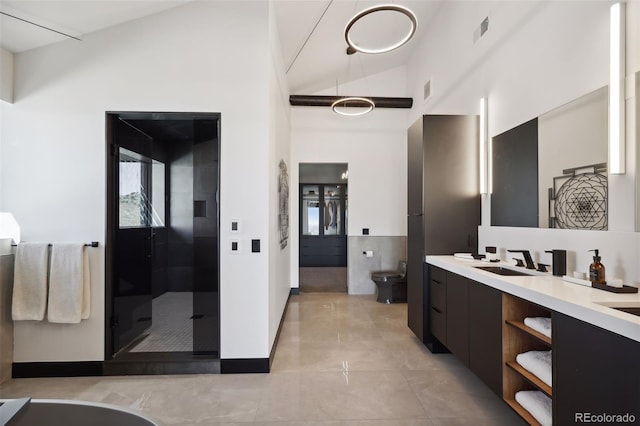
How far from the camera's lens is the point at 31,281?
2.57 meters

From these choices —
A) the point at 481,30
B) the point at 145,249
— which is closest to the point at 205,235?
the point at 145,249

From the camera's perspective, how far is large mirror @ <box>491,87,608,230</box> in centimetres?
186

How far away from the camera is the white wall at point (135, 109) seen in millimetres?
2646

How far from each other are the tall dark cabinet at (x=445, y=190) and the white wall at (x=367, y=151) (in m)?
2.47

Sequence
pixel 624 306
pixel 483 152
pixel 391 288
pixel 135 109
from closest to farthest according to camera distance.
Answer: pixel 624 306 < pixel 135 109 < pixel 483 152 < pixel 391 288

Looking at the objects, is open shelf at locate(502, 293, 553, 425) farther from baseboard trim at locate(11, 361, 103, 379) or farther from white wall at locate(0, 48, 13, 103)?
white wall at locate(0, 48, 13, 103)

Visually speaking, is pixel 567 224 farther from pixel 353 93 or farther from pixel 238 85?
pixel 353 93

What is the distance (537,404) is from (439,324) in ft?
4.03

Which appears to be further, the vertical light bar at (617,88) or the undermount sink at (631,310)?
the vertical light bar at (617,88)

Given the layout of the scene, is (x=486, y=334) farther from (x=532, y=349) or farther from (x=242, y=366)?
(x=242, y=366)

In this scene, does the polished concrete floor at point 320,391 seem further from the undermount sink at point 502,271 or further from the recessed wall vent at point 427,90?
the recessed wall vent at point 427,90

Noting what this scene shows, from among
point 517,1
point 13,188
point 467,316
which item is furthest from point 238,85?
point 467,316

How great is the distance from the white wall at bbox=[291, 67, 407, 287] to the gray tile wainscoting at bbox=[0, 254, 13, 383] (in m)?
3.81

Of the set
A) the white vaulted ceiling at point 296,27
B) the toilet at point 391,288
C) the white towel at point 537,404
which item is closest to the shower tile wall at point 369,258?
the toilet at point 391,288
